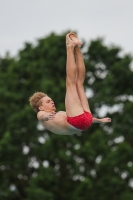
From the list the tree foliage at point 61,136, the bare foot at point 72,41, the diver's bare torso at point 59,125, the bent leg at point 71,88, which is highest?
the tree foliage at point 61,136

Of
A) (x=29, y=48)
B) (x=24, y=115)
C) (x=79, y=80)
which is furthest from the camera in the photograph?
(x=29, y=48)

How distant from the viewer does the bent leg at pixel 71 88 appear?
13.0 meters

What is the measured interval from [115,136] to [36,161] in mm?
4063

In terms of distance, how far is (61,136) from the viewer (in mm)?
33281

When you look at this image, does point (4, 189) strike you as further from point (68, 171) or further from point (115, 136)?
point (115, 136)

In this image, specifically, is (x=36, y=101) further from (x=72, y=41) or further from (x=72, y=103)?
(x=72, y=41)

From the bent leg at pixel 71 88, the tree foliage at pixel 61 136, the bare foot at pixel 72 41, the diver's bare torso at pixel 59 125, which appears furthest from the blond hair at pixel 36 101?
the tree foliage at pixel 61 136

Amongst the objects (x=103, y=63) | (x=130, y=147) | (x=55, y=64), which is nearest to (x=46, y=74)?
(x=55, y=64)

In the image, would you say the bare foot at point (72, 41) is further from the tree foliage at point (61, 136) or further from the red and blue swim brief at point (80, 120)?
the tree foliage at point (61, 136)

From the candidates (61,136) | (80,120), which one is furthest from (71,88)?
(61,136)

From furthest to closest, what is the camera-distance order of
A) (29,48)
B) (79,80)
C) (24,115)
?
1. (29,48)
2. (24,115)
3. (79,80)

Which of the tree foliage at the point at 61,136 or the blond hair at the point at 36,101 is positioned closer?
the blond hair at the point at 36,101

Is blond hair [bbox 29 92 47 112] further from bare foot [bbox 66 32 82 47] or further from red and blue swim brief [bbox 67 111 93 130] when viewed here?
bare foot [bbox 66 32 82 47]

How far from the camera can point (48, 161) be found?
3416 centimetres
